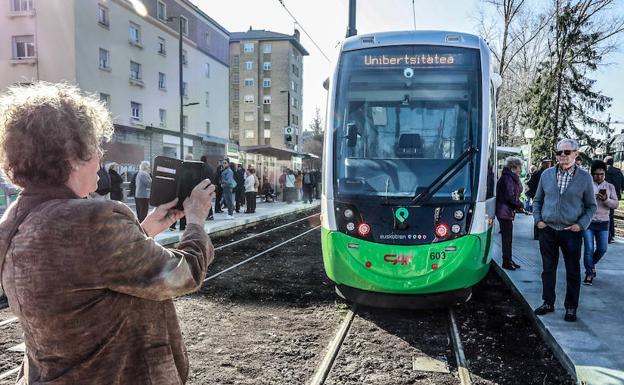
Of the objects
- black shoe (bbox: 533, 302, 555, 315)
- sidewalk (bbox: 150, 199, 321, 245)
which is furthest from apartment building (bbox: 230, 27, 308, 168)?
black shoe (bbox: 533, 302, 555, 315)

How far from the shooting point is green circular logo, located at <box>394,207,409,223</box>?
17.9 feet

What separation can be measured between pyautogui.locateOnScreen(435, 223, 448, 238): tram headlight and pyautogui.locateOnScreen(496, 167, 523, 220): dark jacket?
276 centimetres

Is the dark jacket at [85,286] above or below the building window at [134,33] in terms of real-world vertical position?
below

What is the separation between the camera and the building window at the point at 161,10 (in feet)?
103

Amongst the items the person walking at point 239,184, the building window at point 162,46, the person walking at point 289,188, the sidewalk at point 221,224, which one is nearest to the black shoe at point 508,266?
the sidewalk at point 221,224

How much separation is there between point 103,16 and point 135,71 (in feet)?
12.8

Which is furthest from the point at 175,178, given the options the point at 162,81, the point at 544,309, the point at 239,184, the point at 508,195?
the point at 162,81

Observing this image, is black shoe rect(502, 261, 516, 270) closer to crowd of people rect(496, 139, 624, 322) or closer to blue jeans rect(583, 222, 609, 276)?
blue jeans rect(583, 222, 609, 276)

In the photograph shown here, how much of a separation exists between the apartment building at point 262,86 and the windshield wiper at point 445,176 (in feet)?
172

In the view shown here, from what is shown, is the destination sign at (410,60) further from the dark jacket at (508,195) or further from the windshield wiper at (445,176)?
the dark jacket at (508,195)

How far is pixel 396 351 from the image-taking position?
4.55m

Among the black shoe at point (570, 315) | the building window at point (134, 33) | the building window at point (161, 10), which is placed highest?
the building window at point (161, 10)

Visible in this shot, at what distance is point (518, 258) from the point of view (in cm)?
883

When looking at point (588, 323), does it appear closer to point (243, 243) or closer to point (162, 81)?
point (243, 243)
